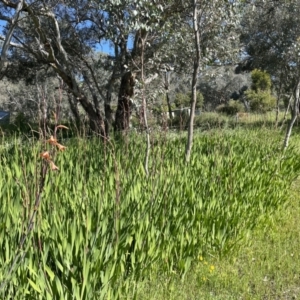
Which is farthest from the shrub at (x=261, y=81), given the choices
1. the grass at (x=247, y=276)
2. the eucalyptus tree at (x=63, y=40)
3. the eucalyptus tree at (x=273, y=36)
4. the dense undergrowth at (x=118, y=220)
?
the grass at (x=247, y=276)

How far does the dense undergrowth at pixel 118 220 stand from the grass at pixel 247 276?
93 millimetres

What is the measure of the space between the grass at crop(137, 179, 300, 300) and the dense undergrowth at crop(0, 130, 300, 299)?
0.31 ft

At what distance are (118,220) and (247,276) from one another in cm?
116

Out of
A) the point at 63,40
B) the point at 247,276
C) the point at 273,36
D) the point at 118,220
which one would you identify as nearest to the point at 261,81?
the point at 273,36

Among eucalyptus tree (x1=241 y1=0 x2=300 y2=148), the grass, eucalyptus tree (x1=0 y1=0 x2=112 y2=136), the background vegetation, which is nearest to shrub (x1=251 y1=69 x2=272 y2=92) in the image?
eucalyptus tree (x1=241 y1=0 x2=300 y2=148)

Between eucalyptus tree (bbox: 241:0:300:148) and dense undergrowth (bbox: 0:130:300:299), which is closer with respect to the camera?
dense undergrowth (bbox: 0:130:300:299)

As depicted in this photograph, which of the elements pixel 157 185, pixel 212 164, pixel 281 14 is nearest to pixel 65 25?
pixel 281 14

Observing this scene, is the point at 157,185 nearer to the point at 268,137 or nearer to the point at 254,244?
the point at 254,244

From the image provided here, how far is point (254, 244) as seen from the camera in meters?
3.42

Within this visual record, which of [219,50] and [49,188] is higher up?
[219,50]

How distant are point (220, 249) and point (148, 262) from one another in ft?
2.79

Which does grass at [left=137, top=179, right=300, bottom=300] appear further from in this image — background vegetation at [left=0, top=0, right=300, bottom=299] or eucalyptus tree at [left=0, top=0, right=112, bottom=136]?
eucalyptus tree at [left=0, top=0, right=112, bottom=136]

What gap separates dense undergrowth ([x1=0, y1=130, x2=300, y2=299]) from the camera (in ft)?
6.28

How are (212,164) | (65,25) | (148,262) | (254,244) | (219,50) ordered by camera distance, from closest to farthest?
(148,262) < (254,244) < (212,164) < (219,50) < (65,25)
